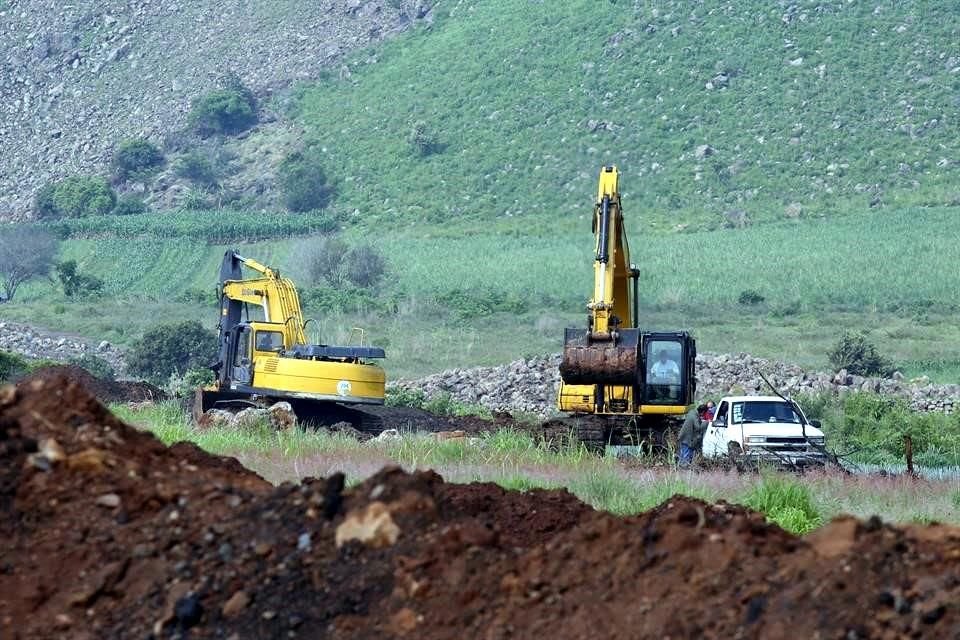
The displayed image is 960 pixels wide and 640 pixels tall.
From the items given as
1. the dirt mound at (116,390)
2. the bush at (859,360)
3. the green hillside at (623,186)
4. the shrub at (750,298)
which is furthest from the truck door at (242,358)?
the shrub at (750,298)

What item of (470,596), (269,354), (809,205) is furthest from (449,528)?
(809,205)

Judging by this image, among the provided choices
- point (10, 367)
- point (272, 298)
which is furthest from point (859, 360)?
point (10, 367)

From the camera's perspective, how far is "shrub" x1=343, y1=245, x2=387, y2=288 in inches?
2987

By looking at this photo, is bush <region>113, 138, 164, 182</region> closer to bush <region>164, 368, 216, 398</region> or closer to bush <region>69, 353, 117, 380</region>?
bush <region>69, 353, 117, 380</region>

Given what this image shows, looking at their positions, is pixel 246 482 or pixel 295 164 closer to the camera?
pixel 246 482

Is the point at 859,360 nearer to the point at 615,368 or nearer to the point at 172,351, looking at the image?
the point at 172,351

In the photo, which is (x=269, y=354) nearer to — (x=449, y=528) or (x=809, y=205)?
(x=449, y=528)

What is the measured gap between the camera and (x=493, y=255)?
264 feet

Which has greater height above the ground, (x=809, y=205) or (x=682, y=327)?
(x=809, y=205)

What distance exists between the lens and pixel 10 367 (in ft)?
128

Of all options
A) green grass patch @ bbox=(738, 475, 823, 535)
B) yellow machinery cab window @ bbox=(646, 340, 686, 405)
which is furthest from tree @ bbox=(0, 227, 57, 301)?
green grass patch @ bbox=(738, 475, 823, 535)

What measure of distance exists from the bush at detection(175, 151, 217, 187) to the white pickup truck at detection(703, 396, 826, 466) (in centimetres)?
7842

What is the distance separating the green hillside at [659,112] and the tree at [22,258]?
1712 cm

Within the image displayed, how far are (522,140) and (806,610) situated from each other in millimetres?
91599
